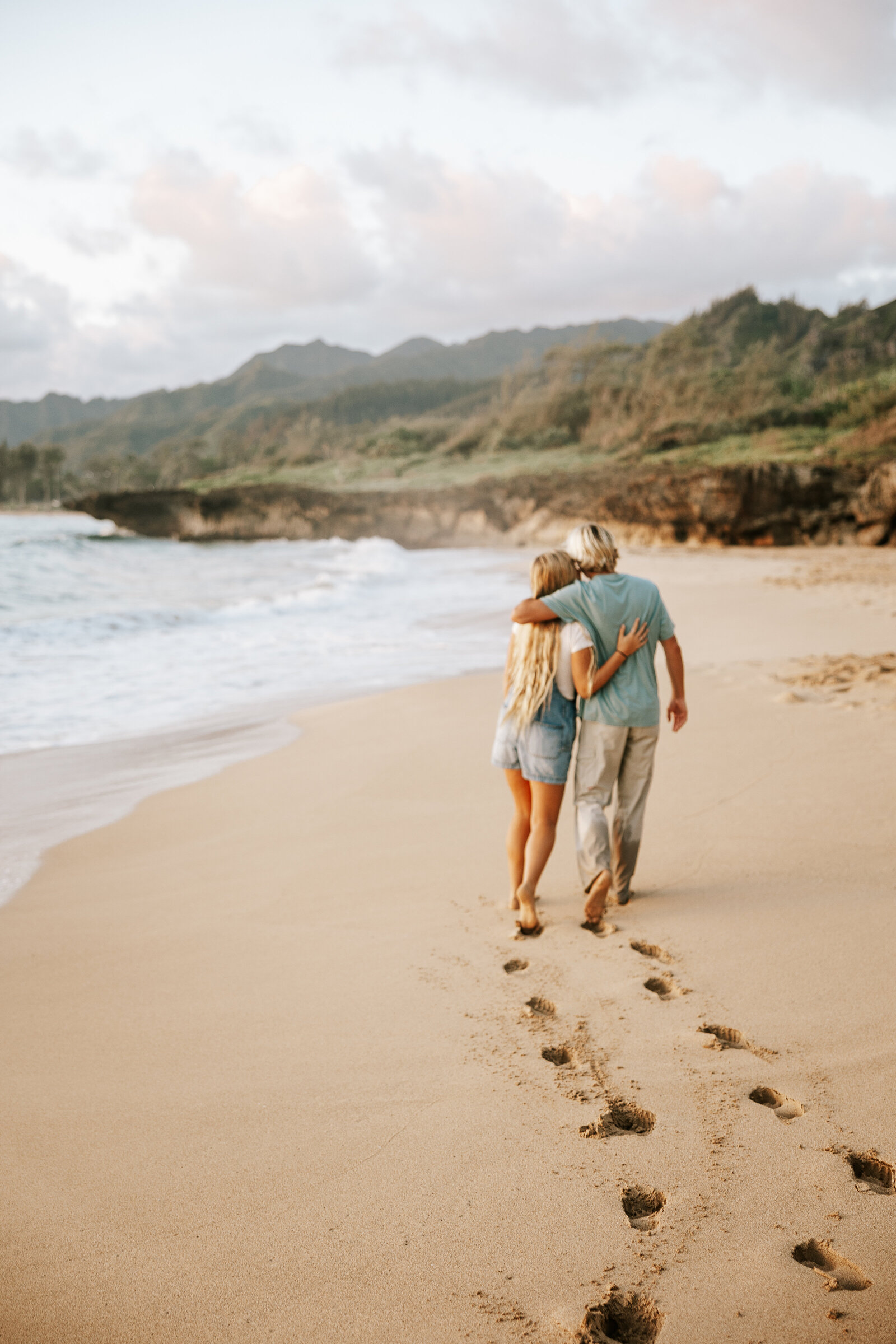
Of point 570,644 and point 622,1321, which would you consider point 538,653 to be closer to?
point 570,644

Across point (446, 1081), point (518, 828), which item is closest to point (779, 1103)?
point (446, 1081)

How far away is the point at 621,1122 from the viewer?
2141 mm

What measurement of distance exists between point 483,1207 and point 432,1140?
250 mm

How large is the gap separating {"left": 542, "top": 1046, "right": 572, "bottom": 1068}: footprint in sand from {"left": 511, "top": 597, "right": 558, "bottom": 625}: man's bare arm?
5.08ft

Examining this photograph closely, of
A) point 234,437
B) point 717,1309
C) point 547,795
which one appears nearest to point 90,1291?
point 717,1309

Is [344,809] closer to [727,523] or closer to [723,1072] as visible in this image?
[723,1072]

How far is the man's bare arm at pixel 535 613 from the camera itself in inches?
127

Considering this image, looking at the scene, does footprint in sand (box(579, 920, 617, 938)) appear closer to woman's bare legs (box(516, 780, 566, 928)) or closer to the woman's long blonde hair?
woman's bare legs (box(516, 780, 566, 928))

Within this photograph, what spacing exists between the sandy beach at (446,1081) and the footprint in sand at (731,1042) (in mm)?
12

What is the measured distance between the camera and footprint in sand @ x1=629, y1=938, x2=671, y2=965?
2.97 metres

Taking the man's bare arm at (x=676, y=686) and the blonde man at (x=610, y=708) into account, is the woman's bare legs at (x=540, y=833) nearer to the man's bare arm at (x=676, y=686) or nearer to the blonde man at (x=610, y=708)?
the blonde man at (x=610, y=708)

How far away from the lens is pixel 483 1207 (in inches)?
74.1

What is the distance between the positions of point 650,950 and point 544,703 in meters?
1.02

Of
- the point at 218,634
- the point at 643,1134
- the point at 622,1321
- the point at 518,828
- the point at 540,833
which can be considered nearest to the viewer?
the point at 622,1321
